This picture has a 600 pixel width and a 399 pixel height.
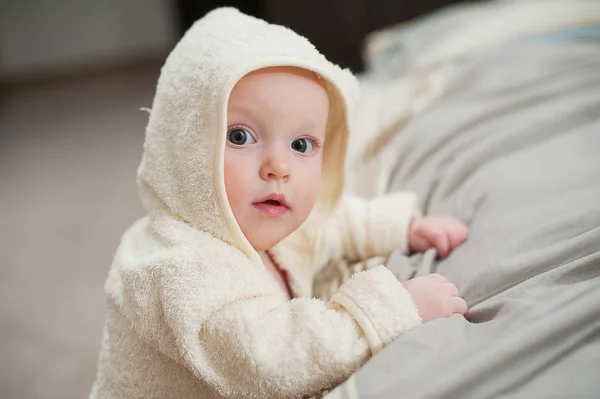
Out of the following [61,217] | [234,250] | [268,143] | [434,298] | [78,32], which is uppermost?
[78,32]

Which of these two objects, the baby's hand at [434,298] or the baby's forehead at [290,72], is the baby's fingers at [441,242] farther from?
the baby's forehead at [290,72]

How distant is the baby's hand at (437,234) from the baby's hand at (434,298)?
0.51 ft

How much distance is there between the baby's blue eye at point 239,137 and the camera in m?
0.69

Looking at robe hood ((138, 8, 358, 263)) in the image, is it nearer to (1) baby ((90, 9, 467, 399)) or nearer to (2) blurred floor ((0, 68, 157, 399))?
(1) baby ((90, 9, 467, 399))

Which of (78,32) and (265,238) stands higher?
(78,32)

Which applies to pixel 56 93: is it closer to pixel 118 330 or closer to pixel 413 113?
pixel 413 113

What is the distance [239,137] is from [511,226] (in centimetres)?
38

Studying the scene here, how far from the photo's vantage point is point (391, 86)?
158 cm

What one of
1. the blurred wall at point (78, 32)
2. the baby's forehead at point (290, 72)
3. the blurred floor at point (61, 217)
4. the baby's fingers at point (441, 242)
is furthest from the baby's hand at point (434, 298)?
the blurred wall at point (78, 32)

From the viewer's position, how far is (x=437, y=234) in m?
0.85

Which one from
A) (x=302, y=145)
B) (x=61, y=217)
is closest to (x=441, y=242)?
(x=302, y=145)

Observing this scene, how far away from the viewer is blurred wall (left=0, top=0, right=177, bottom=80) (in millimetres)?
3906

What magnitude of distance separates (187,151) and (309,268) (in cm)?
29

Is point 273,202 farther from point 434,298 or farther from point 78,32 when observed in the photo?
point 78,32
